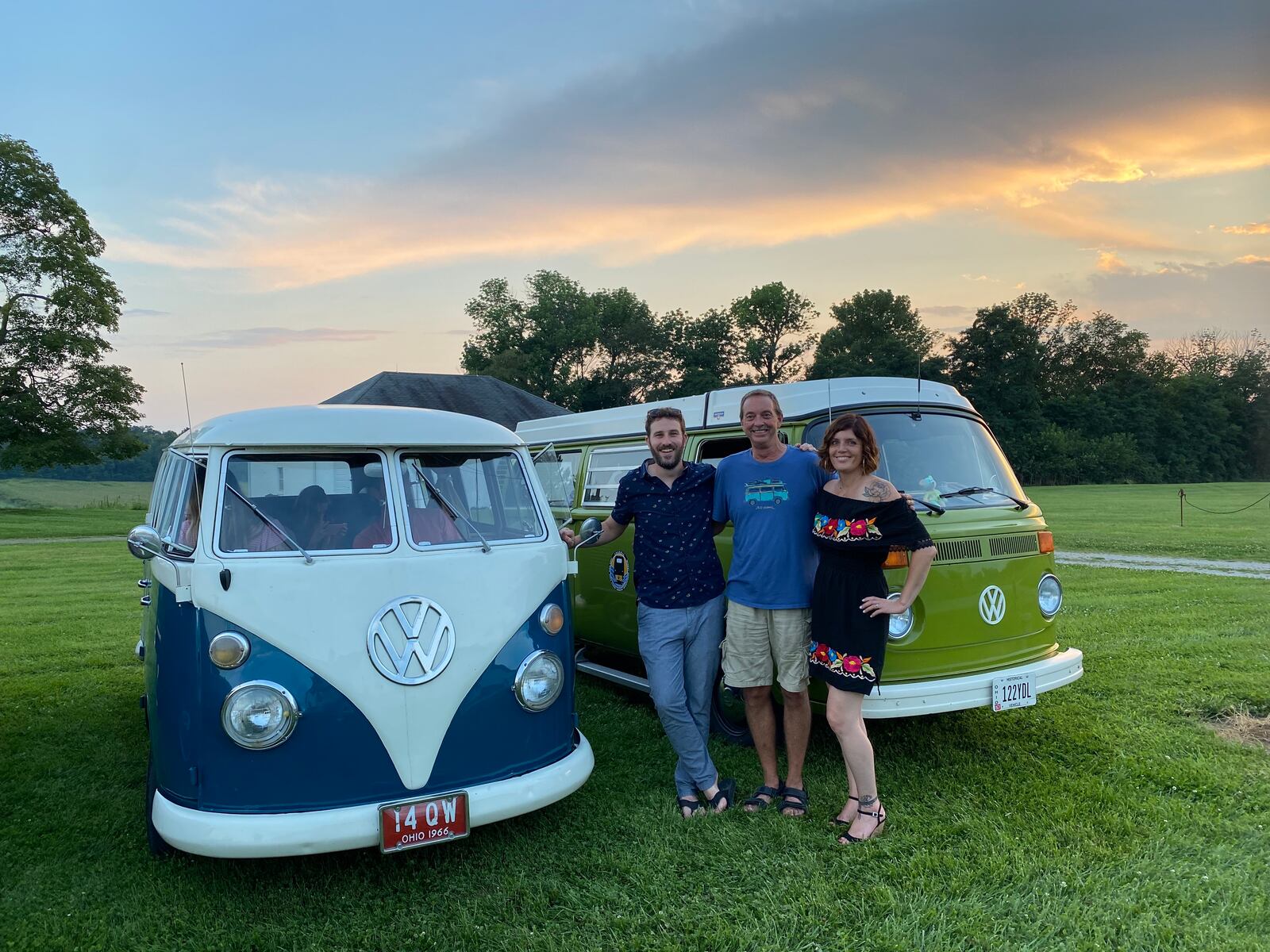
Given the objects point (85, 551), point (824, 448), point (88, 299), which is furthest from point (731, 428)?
point (88, 299)

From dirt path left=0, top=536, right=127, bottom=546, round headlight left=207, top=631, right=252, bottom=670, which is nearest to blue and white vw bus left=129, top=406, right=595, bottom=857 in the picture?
round headlight left=207, top=631, right=252, bottom=670

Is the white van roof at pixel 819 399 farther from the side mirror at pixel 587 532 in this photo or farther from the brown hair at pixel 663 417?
the side mirror at pixel 587 532

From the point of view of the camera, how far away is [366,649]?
3.57 meters

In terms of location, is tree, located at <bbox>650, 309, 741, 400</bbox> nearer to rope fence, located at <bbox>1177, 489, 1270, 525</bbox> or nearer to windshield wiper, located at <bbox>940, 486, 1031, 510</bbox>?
rope fence, located at <bbox>1177, 489, 1270, 525</bbox>

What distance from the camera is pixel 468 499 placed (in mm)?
4242

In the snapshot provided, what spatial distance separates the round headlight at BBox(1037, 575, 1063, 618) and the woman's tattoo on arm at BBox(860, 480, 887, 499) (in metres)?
1.78

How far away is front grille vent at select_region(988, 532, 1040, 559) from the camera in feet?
15.9

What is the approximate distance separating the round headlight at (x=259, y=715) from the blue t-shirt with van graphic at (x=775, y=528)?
7.32ft

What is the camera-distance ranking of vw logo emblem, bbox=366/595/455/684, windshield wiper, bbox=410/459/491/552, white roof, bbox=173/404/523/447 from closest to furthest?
vw logo emblem, bbox=366/595/455/684, white roof, bbox=173/404/523/447, windshield wiper, bbox=410/459/491/552

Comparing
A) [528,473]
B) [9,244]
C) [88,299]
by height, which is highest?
[9,244]

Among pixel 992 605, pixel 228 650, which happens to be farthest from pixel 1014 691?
pixel 228 650

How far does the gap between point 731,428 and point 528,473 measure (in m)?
1.68

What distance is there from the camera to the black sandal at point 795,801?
4320 mm

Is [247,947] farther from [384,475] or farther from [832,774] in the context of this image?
[832,774]
